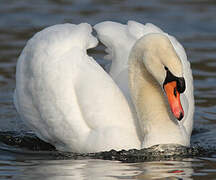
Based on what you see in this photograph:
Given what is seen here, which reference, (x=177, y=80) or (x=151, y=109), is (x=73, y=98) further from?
(x=177, y=80)

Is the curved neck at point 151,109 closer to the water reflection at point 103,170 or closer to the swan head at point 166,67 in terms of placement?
the swan head at point 166,67

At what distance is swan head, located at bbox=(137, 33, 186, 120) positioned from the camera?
748cm

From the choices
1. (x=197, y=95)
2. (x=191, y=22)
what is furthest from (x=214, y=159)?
(x=191, y=22)

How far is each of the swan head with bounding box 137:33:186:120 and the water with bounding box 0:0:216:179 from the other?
0.67 m

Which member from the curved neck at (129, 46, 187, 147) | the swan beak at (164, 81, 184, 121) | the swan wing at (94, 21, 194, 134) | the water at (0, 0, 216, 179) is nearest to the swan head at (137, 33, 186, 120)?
the swan beak at (164, 81, 184, 121)

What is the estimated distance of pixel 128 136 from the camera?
26.7ft

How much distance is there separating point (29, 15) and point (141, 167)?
10023 mm

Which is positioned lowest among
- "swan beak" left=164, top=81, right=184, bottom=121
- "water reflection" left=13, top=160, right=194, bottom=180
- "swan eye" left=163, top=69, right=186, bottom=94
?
"water reflection" left=13, top=160, right=194, bottom=180

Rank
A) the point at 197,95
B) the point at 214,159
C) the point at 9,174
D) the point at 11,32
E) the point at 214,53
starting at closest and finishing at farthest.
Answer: the point at 9,174 → the point at 214,159 → the point at 197,95 → the point at 214,53 → the point at 11,32

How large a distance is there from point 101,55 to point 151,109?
571 centimetres

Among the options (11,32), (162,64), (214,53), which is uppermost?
(11,32)

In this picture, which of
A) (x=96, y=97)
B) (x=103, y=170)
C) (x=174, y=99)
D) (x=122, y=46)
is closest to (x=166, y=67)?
(x=174, y=99)

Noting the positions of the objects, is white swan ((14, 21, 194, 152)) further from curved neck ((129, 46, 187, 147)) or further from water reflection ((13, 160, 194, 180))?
water reflection ((13, 160, 194, 180))

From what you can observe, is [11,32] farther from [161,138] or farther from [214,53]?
[161,138]
